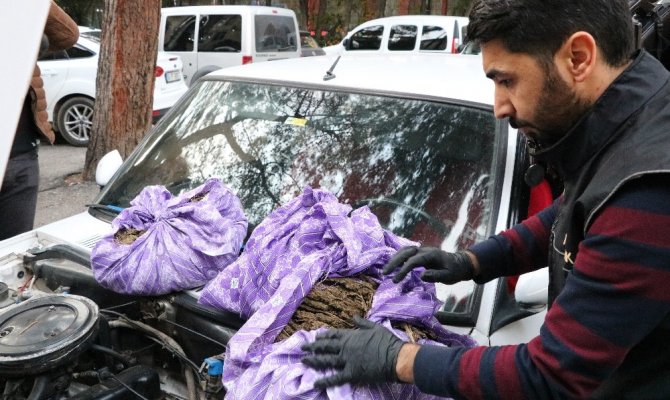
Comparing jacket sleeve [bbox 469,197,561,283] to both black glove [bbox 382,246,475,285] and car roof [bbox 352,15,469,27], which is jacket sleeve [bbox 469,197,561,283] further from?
car roof [bbox 352,15,469,27]

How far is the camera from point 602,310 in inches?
41.1

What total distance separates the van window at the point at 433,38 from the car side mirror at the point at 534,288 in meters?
10.8

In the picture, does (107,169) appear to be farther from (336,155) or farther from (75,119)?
(75,119)

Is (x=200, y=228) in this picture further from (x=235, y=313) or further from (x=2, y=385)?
(x=2, y=385)

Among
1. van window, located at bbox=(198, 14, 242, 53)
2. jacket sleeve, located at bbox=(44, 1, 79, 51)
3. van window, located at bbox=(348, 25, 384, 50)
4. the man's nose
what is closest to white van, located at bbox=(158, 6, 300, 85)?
van window, located at bbox=(198, 14, 242, 53)

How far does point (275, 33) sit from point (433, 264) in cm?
990

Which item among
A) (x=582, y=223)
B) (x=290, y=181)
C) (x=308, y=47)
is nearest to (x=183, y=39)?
(x=308, y=47)

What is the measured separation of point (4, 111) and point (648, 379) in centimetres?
140

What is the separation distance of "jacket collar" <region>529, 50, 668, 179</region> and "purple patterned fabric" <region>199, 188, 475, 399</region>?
0.58 metres

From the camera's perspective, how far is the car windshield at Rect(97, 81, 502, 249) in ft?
6.87

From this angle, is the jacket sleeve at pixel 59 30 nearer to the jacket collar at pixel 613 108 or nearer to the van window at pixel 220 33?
the jacket collar at pixel 613 108

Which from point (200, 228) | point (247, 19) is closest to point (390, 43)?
point (247, 19)

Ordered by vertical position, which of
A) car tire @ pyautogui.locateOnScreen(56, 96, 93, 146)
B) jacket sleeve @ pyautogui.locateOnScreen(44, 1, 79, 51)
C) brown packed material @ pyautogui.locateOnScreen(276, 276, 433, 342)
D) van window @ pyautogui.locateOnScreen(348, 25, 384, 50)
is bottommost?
car tire @ pyautogui.locateOnScreen(56, 96, 93, 146)

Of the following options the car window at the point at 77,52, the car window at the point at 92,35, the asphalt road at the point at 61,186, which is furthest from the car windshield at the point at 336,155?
the car window at the point at 92,35
